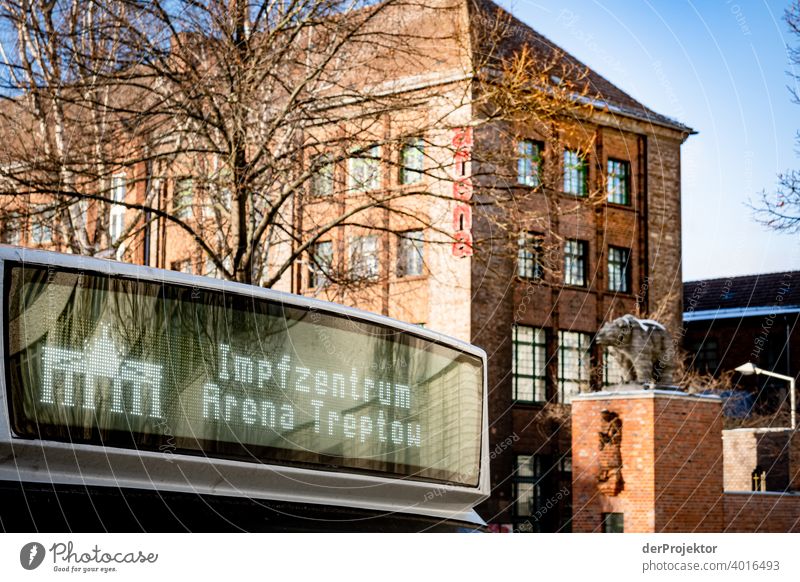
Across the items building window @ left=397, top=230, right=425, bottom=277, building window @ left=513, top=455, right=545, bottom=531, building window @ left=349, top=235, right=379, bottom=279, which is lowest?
building window @ left=513, top=455, right=545, bottom=531

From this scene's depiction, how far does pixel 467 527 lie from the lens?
27.5ft

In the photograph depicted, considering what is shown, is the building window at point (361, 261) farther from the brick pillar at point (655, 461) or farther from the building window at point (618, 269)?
the building window at point (618, 269)

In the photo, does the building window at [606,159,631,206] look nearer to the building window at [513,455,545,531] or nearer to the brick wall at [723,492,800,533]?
the building window at [513,455,545,531]

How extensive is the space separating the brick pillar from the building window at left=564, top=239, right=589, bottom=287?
15.7 meters

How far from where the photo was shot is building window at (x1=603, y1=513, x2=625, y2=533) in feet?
71.5

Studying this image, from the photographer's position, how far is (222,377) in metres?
7.09

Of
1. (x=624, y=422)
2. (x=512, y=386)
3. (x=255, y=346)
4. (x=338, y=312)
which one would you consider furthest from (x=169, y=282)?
(x=512, y=386)

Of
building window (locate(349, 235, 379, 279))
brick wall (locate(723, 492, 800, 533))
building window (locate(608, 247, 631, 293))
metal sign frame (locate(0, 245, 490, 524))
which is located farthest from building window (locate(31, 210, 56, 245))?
building window (locate(608, 247, 631, 293))

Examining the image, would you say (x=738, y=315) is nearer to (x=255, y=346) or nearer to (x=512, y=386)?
(x=512, y=386)

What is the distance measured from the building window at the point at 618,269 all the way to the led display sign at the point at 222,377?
31.9 m

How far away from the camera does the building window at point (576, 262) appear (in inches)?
1490

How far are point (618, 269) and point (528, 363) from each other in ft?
16.2
